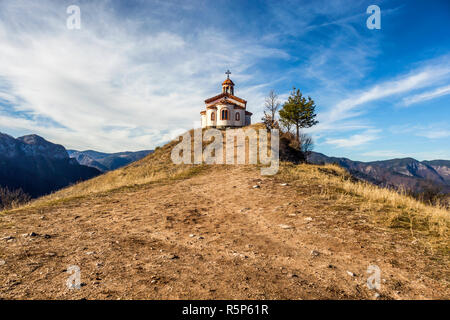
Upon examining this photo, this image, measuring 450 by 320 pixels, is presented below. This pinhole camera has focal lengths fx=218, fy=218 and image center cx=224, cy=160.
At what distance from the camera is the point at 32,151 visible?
586 ft

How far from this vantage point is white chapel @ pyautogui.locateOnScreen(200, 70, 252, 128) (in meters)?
43.6

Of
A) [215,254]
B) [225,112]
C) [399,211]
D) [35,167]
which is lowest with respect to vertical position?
[215,254]

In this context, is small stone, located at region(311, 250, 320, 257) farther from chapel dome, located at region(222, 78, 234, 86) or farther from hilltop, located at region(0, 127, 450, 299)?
chapel dome, located at region(222, 78, 234, 86)

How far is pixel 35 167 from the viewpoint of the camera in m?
161

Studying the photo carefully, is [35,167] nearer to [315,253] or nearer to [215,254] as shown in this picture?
[215,254]

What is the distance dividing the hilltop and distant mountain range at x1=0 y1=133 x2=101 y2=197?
6007 inches

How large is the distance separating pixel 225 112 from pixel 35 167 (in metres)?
183

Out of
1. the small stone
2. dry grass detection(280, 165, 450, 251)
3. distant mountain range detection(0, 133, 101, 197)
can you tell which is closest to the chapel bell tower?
dry grass detection(280, 165, 450, 251)

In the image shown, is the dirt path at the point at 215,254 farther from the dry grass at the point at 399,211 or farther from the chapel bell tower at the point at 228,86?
the chapel bell tower at the point at 228,86

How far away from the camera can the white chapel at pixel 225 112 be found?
4359 centimetres

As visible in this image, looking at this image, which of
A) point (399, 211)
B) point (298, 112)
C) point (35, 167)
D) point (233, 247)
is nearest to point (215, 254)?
point (233, 247)
